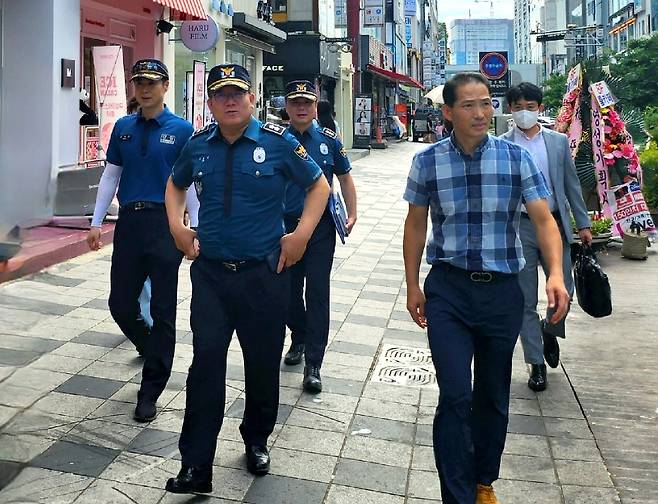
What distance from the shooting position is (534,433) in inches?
168

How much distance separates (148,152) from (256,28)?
15596mm

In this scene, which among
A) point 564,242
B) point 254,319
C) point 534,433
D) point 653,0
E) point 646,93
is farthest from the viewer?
point 653,0

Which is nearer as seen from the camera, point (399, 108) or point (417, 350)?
point (417, 350)

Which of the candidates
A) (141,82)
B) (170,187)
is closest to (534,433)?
(170,187)

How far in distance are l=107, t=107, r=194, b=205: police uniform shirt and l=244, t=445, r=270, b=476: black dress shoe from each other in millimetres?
1477

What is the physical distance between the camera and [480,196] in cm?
316

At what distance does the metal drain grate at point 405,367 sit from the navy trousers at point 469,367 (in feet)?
5.19

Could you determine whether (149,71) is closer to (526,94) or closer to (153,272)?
(153,272)

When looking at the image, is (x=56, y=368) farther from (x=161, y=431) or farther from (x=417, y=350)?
(x=417, y=350)

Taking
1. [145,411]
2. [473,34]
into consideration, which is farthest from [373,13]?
[473,34]

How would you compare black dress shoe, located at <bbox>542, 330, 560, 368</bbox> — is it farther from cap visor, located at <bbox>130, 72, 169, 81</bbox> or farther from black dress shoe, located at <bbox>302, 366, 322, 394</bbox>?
cap visor, located at <bbox>130, 72, 169, 81</bbox>

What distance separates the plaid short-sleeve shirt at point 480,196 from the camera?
316 centimetres

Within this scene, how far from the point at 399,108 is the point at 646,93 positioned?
28131 mm

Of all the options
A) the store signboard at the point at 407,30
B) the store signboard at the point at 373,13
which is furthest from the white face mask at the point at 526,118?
the store signboard at the point at 407,30
